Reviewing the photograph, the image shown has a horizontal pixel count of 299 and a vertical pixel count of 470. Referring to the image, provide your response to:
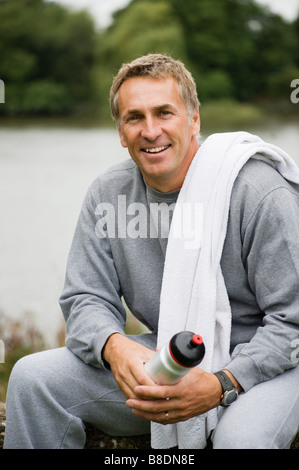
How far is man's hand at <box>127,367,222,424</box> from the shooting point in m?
1.38

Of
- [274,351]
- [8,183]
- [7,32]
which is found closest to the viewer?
[274,351]

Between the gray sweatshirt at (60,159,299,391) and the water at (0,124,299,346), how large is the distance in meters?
2.71

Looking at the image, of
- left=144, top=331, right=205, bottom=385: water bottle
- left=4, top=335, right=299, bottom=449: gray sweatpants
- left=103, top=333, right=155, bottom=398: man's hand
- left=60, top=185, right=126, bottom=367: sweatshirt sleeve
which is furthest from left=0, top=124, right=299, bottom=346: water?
left=144, top=331, right=205, bottom=385: water bottle

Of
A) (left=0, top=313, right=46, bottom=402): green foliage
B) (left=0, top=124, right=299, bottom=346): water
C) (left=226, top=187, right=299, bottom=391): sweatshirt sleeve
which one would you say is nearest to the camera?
(left=226, top=187, right=299, bottom=391): sweatshirt sleeve

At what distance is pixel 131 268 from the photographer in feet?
5.91

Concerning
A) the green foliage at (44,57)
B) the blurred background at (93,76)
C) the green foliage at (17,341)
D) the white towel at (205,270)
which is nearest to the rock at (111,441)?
the white towel at (205,270)

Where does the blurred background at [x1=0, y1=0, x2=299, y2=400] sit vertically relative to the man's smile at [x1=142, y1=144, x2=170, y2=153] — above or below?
above

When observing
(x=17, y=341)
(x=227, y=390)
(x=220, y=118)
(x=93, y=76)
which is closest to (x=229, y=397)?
(x=227, y=390)

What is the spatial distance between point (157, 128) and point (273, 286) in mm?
630

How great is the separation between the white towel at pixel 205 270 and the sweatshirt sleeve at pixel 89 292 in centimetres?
21

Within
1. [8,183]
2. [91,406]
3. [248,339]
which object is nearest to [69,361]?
[91,406]

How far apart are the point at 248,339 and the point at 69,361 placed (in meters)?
0.58

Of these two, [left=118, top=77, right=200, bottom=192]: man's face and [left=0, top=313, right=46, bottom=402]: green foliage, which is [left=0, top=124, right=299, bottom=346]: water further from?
[left=118, top=77, right=200, bottom=192]: man's face
